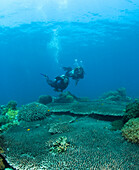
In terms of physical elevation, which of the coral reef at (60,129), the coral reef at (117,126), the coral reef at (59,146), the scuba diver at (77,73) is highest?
the scuba diver at (77,73)

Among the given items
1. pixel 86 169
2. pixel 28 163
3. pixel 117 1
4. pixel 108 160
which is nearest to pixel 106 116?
pixel 108 160

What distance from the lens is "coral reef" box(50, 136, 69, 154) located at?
4289mm

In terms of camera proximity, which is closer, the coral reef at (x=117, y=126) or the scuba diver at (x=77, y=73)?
the coral reef at (x=117, y=126)

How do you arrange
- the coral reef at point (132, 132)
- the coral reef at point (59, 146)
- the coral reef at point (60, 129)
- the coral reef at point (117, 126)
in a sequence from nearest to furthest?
the coral reef at point (59, 146) → the coral reef at point (132, 132) → the coral reef at point (60, 129) → the coral reef at point (117, 126)

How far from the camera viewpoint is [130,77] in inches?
6521

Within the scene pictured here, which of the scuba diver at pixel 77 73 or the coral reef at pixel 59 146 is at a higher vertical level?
the scuba diver at pixel 77 73

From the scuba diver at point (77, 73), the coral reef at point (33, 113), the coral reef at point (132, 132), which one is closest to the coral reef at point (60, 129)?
the coral reef at point (132, 132)

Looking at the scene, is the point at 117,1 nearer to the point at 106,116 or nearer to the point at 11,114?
the point at 106,116

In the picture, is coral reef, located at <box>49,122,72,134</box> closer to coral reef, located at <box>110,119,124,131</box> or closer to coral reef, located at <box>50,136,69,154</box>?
coral reef, located at <box>50,136,69,154</box>

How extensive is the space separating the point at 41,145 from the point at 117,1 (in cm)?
2887

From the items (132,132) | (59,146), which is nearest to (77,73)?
(132,132)

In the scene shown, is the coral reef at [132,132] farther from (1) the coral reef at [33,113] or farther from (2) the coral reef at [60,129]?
(1) the coral reef at [33,113]

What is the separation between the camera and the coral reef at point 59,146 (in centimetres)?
429

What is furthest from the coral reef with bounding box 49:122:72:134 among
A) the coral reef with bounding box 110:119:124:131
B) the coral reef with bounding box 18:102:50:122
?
the coral reef with bounding box 18:102:50:122
